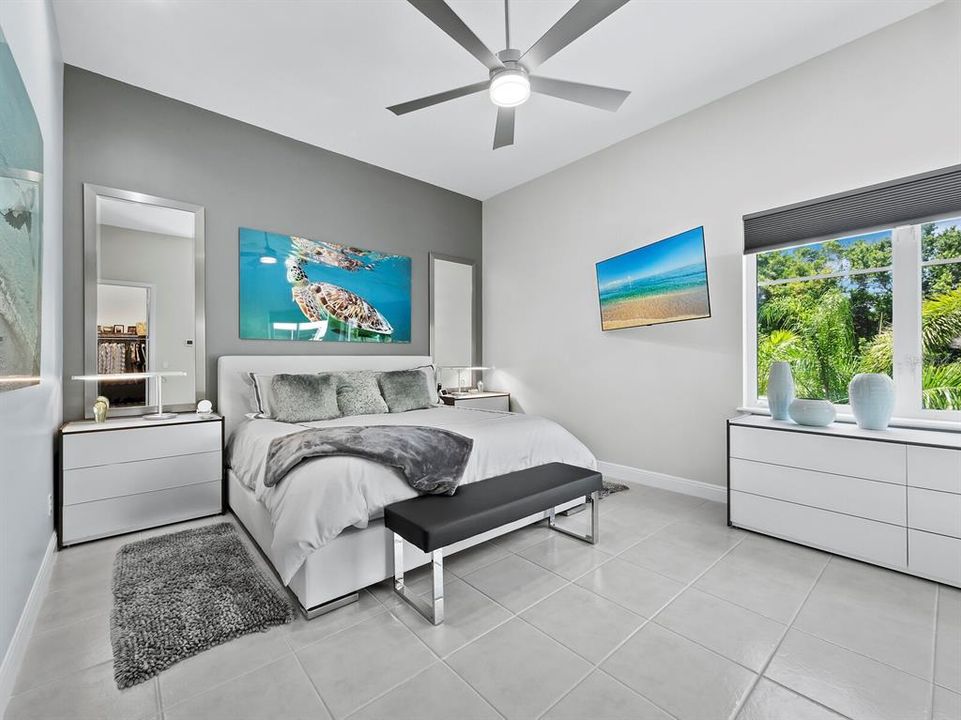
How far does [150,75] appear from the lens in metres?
3.05

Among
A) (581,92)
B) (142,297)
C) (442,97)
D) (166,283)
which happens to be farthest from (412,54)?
(142,297)

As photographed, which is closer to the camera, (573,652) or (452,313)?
(573,652)

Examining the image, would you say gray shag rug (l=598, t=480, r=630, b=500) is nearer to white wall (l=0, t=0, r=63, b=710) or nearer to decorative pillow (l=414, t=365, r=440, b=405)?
decorative pillow (l=414, t=365, r=440, b=405)

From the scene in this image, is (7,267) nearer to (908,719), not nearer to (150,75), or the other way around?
(150,75)

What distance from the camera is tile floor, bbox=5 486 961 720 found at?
142 cm

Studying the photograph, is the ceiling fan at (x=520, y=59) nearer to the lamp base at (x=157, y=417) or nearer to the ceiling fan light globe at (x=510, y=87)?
the ceiling fan light globe at (x=510, y=87)

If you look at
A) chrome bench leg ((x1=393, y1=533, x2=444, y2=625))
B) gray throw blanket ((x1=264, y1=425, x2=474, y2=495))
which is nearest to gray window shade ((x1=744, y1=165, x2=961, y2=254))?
gray throw blanket ((x1=264, y1=425, x2=474, y2=495))

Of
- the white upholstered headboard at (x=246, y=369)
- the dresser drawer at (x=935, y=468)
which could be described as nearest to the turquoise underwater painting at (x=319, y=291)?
the white upholstered headboard at (x=246, y=369)

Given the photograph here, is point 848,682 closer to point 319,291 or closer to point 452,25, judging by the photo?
point 452,25

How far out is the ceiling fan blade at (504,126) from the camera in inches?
107

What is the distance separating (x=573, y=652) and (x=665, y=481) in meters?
2.33

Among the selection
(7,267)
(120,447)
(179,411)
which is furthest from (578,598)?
(179,411)

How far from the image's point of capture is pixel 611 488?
3.67 metres

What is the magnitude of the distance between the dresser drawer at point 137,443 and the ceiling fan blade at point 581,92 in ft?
9.99
